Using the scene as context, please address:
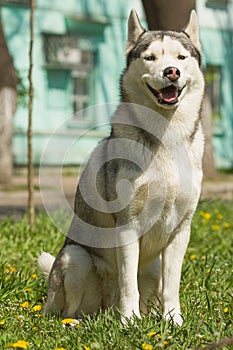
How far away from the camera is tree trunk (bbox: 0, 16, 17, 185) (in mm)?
12906

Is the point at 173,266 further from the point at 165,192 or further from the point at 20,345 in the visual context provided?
the point at 20,345

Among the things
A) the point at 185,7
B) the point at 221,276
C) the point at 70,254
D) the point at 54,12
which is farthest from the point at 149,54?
the point at 54,12

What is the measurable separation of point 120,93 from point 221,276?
5.88ft

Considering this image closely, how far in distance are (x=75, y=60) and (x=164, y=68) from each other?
50.6 feet

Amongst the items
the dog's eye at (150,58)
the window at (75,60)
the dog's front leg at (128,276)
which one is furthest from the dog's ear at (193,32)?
the window at (75,60)

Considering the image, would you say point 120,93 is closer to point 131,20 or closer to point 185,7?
point 131,20

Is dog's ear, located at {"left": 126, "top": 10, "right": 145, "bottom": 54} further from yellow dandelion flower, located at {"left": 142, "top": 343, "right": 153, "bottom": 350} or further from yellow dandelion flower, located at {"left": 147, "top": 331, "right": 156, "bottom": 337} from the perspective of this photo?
yellow dandelion flower, located at {"left": 142, "top": 343, "right": 153, "bottom": 350}

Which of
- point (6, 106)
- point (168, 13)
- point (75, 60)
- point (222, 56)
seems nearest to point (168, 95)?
point (168, 13)

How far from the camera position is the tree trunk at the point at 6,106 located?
1291 cm

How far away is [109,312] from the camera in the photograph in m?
4.25

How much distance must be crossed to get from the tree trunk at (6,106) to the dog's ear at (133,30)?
8.44 m

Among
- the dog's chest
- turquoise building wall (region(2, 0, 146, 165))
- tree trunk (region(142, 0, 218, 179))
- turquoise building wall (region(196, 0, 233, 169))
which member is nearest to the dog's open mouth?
the dog's chest

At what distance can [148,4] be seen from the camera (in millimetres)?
9039

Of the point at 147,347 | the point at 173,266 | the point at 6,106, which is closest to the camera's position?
the point at 147,347
